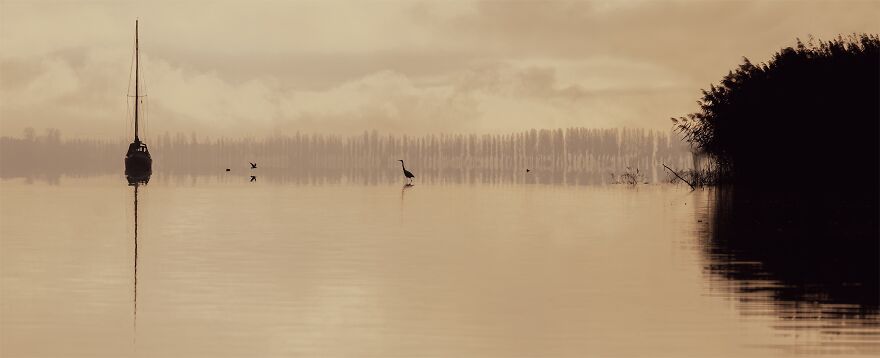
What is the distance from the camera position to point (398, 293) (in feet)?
77.6

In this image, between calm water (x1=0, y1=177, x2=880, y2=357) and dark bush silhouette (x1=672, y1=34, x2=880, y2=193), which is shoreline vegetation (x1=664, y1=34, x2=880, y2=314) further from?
calm water (x1=0, y1=177, x2=880, y2=357)

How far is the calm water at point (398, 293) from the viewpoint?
18.1 meters

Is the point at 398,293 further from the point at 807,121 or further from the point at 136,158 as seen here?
the point at 136,158

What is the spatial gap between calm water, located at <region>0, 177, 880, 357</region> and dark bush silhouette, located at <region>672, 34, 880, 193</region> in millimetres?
21451

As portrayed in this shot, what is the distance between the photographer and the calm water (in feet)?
59.3

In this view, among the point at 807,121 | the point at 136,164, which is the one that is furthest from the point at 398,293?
the point at 136,164

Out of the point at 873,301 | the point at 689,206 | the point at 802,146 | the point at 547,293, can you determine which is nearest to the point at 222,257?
the point at 547,293

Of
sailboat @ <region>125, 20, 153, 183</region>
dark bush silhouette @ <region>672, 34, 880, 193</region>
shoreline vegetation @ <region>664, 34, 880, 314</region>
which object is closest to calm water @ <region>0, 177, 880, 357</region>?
shoreline vegetation @ <region>664, 34, 880, 314</region>

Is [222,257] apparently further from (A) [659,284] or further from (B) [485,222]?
(B) [485,222]

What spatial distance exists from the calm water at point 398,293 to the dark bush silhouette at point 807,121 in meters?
21.5

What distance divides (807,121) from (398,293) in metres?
44.8

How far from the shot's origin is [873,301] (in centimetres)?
2220

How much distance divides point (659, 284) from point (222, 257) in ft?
34.6

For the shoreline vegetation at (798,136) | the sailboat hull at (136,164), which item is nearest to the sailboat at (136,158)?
the sailboat hull at (136,164)
